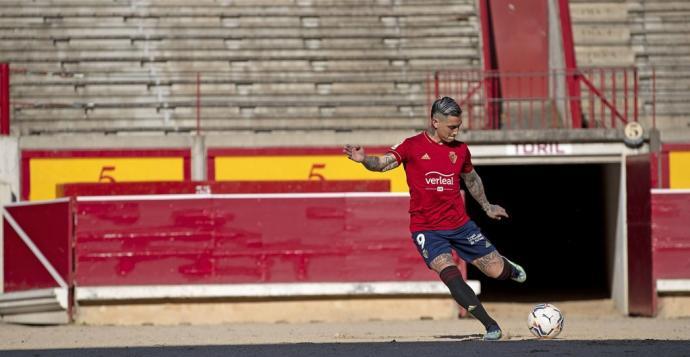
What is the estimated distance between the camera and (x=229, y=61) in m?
23.2

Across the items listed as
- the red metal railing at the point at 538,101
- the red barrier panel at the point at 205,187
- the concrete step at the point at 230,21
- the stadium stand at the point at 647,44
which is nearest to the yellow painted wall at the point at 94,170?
the red barrier panel at the point at 205,187

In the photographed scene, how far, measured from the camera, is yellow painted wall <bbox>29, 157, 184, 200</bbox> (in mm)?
20250

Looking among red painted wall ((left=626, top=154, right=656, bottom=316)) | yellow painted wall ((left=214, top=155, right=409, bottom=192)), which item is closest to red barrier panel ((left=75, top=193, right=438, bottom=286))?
yellow painted wall ((left=214, top=155, right=409, bottom=192))

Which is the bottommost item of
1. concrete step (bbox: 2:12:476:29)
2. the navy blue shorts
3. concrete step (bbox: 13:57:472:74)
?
the navy blue shorts

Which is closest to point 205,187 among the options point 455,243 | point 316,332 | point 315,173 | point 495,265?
point 315,173

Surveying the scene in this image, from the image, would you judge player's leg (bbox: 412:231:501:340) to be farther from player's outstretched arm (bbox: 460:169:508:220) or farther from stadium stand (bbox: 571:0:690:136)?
stadium stand (bbox: 571:0:690:136)

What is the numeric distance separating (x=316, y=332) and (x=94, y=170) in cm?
578

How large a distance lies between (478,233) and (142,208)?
7979 mm

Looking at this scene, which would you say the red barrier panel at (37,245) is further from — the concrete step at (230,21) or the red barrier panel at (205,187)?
the concrete step at (230,21)

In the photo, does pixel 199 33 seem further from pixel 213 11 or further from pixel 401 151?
pixel 401 151

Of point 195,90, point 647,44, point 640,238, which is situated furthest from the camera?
point 647,44

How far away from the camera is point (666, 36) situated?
960 inches

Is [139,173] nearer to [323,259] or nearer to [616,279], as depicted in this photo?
[323,259]

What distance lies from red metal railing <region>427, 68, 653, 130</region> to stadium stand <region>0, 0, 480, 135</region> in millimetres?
771
